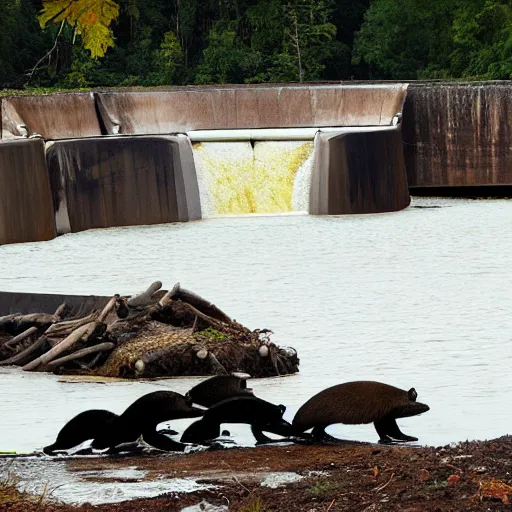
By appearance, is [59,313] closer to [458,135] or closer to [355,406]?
[355,406]

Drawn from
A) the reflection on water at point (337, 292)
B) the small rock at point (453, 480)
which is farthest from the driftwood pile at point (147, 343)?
the small rock at point (453, 480)

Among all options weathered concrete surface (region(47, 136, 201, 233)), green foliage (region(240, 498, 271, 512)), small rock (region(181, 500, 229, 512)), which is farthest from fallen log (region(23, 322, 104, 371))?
weathered concrete surface (region(47, 136, 201, 233))

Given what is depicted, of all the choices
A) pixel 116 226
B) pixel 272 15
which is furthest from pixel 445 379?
pixel 272 15

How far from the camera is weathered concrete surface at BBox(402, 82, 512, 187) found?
21906 millimetres

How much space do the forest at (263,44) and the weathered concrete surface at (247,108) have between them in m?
11.3

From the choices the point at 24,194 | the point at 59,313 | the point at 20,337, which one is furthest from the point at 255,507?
the point at 24,194

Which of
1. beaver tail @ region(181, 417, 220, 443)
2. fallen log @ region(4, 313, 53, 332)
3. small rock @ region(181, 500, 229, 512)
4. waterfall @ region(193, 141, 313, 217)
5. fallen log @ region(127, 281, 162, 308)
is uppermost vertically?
small rock @ region(181, 500, 229, 512)

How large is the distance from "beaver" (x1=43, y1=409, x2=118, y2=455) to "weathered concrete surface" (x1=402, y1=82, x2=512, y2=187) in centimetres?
1584

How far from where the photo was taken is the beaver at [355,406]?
6.21 m

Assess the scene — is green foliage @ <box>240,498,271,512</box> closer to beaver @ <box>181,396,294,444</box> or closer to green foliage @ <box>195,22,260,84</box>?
beaver @ <box>181,396,294,444</box>

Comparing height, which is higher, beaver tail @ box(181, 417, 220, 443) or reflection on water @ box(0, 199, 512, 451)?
beaver tail @ box(181, 417, 220, 443)

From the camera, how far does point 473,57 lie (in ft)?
112

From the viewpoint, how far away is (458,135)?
2202 cm

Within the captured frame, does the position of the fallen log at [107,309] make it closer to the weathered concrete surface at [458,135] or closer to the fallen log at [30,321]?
the fallen log at [30,321]
